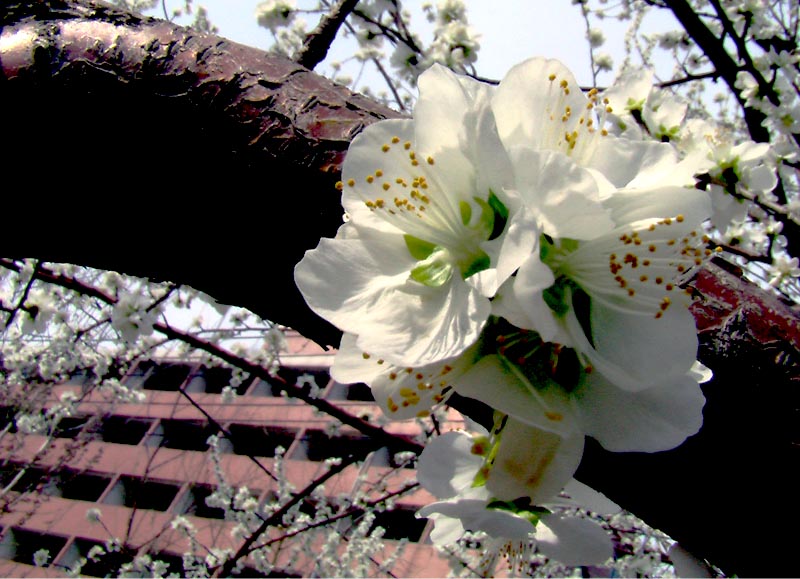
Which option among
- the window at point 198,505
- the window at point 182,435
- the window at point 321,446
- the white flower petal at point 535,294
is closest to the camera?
the white flower petal at point 535,294

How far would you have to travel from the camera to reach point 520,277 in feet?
1.75

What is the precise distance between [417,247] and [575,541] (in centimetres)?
46

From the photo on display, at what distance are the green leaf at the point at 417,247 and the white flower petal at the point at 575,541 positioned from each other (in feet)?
1.25

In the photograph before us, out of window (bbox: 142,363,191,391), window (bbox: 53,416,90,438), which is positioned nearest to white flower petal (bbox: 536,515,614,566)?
window (bbox: 53,416,90,438)

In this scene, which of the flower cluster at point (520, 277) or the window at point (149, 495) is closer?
the flower cluster at point (520, 277)

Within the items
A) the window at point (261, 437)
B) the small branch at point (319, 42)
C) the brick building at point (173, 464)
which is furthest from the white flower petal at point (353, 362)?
the window at point (261, 437)

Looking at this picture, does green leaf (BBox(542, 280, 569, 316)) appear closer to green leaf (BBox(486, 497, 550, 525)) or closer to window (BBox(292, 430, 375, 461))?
green leaf (BBox(486, 497, 550, 525))

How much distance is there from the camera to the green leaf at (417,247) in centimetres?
70

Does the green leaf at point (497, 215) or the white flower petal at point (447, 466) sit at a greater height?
the green leaf at point (497, 215)

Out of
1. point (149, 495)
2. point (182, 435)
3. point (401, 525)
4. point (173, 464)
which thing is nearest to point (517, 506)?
point (401, 525)

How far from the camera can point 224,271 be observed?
0.98m

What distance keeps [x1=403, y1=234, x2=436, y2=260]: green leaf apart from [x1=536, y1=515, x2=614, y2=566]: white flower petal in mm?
382

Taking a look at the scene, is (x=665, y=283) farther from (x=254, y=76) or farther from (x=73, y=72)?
(x=73, y=72)

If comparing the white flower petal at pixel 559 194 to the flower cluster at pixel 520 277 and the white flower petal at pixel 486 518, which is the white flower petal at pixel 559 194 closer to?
the flower cluster at pixel 520 277
